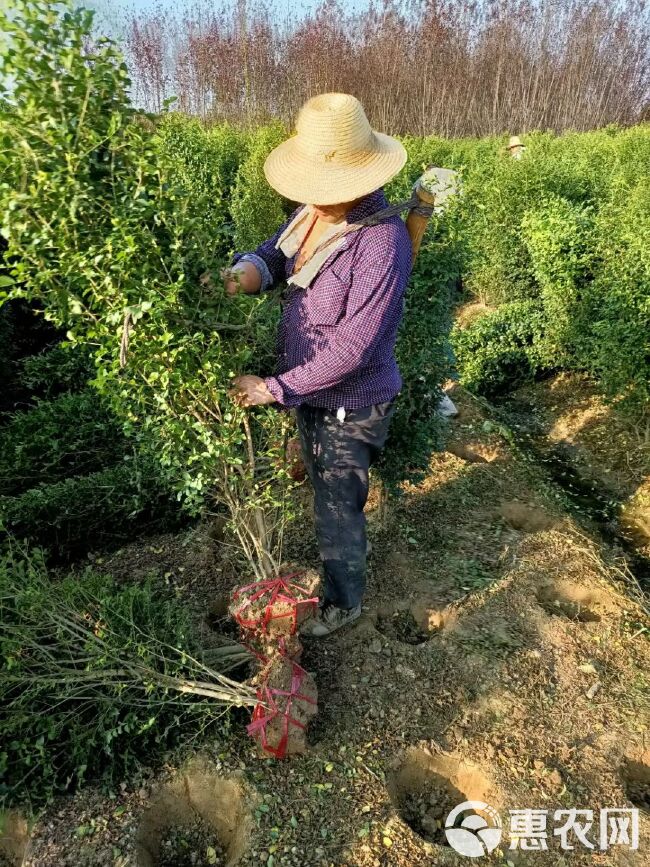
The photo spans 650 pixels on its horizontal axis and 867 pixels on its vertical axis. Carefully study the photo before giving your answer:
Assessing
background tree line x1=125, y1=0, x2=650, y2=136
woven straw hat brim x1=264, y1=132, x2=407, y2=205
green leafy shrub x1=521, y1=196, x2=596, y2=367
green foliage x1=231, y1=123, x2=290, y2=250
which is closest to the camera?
woven straw hat brim x1=264, y1=132, x2=407, y2=205

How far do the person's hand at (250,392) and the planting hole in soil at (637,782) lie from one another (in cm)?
237

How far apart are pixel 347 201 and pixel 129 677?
2.20 m

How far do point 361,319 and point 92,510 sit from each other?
237cm

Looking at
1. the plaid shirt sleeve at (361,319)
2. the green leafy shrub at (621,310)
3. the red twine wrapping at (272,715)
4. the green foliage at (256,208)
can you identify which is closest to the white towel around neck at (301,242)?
the plaid shirt sleeve at (361,319)

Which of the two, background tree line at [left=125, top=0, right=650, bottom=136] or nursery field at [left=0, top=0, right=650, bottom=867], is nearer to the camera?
nursery field at [left=0, top=0, right=650, bottom=867]

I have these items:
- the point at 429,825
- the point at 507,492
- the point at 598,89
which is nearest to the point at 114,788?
the point at 429,825

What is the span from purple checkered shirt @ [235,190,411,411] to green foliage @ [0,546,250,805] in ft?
4.22

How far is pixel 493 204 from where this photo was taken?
835cm

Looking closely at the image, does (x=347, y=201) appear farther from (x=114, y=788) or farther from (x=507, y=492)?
(x=507, y=492)

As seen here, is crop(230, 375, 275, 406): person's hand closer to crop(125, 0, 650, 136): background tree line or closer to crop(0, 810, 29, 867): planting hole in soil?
crop(0, 810, 29, 867): planting hole in soil

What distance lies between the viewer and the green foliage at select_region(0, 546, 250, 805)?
2.43 metres

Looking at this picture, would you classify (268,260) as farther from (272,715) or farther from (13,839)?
(13,839)

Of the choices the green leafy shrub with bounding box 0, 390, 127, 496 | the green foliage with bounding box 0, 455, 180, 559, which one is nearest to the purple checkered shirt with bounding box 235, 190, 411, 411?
the green foliage with bounding box 0, 455, 180, 559

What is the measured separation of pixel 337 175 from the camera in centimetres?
232
